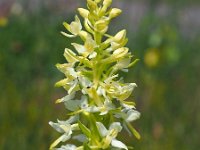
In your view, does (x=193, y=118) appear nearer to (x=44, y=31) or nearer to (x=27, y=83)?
(x=27, y=83)

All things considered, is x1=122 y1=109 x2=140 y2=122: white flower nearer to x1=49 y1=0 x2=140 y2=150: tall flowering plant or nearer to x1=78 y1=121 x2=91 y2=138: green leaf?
x1=49 y1=0 x2=140 y2=150: tall flowering plant

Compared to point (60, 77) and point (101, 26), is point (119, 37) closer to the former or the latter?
point (101, 26)

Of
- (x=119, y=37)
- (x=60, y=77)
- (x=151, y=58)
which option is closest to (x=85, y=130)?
(x=119, y=37)

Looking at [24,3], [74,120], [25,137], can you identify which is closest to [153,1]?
[24,3]

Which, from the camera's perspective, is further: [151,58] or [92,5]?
[151,58]

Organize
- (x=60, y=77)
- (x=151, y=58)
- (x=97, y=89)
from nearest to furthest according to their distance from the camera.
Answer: (x=97, y=89), (x=60, y=77), (x=151, y=58)

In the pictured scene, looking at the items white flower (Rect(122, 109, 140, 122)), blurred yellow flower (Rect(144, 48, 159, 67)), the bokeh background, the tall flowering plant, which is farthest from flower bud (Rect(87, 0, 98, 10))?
blurred yellow flower (Rect(144, 48, 159, 67))
